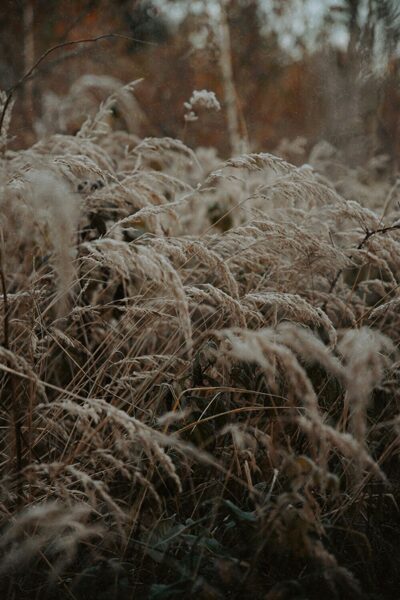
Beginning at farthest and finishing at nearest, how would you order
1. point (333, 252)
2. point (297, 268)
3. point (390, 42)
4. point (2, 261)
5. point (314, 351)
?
point (390, 42) < point (297, 268) < point (333, 252) < point (2, 261) < point (314, 351)

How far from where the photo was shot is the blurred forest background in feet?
15.3

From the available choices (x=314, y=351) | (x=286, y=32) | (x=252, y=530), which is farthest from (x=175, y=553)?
(x=286, y=32)

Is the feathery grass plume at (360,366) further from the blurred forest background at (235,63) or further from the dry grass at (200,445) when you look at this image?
the blurred forest background at (235,63)

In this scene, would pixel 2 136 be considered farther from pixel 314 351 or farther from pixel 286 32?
pixel 286 32

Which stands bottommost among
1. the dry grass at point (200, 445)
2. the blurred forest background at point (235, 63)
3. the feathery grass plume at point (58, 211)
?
the dry grass at point (200, 445)

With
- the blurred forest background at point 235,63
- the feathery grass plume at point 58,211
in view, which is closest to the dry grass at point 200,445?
the feathery grass plume at point 58,211

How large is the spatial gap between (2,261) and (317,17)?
5.39 metres

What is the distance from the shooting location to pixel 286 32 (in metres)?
6.51

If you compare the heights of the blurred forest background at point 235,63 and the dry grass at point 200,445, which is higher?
the blurred forest background at point 235,63

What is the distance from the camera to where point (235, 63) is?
25.1 feet

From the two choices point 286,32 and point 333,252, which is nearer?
point 333,252

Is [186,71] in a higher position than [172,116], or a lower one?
higher

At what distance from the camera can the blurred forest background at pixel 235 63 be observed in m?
4.65

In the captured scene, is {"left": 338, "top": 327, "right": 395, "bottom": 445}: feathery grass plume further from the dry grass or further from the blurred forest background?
the blurred forest background
